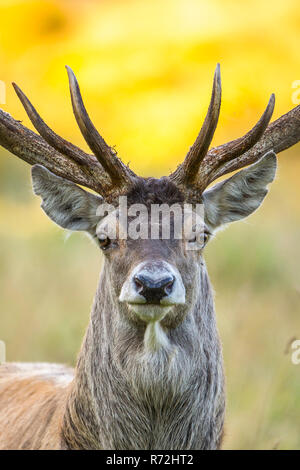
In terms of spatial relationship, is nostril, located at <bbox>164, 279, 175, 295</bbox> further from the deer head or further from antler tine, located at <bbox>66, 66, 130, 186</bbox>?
antler tine, located at <bbox>66, 66, 130, 186</bbox>

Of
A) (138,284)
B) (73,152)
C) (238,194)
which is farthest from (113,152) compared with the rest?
(138,284)

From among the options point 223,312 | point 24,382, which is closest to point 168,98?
point 223,312

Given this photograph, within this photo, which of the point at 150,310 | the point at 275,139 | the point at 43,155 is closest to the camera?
the point at 150,310

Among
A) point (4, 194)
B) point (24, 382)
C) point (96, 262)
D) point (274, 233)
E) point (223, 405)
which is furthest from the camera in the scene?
point (4, 194)

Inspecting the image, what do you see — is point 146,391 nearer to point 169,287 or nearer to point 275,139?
point 169,287

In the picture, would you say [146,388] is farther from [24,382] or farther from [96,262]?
[96,262]

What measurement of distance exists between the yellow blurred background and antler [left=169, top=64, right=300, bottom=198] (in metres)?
1.28

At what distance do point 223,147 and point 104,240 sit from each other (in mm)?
1203

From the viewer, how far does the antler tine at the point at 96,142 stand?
595 cm

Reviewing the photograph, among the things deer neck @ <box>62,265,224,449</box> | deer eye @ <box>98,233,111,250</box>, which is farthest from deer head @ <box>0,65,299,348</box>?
deer neck @ <box>62,265,224,449</box>

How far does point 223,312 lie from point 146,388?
18.6 ft

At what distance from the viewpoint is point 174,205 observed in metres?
5.98

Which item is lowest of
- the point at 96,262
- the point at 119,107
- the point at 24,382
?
the point at 24,382

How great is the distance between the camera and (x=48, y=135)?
247 inches
